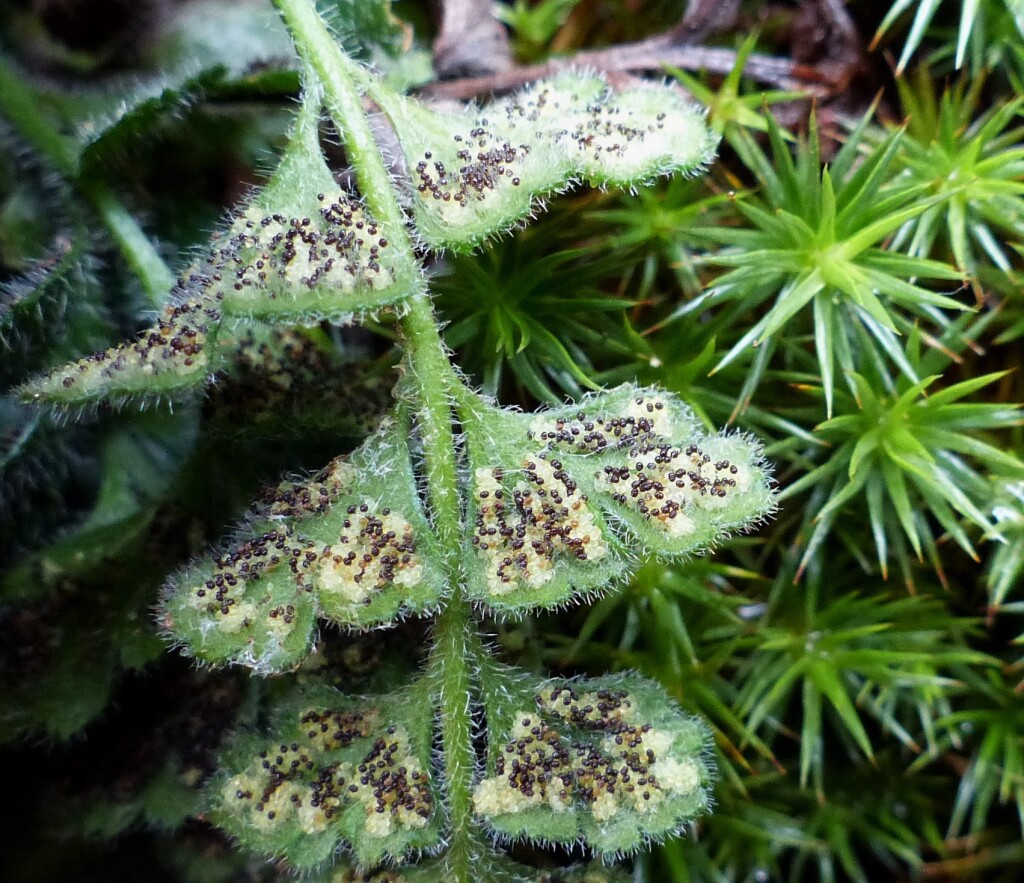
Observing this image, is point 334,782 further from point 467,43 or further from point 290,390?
point 467,43

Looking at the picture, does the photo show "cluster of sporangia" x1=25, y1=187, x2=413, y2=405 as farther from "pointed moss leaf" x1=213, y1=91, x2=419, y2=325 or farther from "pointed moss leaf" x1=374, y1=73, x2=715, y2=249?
"pointed moss leaf" x1=374, y1=73, x2=715, y2=249

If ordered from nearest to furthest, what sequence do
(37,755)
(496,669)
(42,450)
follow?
(496,669) < (42,450) < (37,755)

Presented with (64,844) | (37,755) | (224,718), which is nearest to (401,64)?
(224,718)

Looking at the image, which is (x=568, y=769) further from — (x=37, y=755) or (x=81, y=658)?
(x=37, y=755)

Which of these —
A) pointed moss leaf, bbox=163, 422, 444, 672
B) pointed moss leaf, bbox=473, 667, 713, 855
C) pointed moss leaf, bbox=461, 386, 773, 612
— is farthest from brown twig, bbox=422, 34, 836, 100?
pointed moss leaf, bbox=473, 667, 713, 855

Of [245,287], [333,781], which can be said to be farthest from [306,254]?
[333,781]
